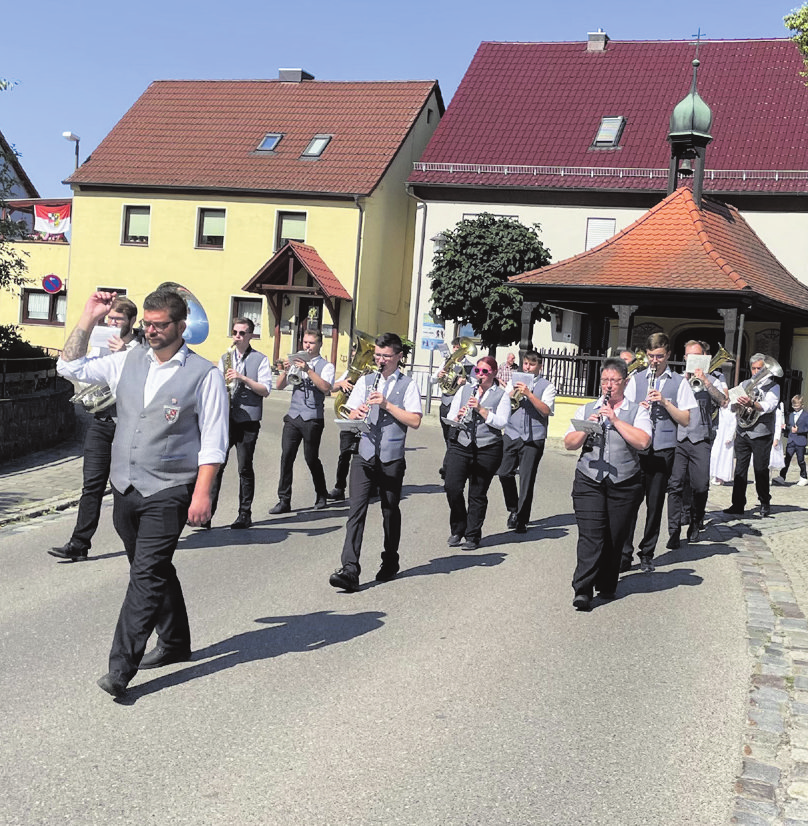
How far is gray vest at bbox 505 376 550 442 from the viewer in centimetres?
1257

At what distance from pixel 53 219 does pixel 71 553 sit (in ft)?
126

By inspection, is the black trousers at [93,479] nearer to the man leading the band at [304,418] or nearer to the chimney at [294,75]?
the man leading the band at [304,418]

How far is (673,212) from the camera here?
26875mm

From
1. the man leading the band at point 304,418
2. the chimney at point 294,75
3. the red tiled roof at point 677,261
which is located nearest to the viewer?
the man leading the band at point 304,418

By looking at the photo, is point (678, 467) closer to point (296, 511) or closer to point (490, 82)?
point (296, 511)

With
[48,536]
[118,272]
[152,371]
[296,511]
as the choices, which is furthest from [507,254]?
[152,371]

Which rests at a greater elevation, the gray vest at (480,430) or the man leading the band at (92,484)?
the gray vest at (480,430)

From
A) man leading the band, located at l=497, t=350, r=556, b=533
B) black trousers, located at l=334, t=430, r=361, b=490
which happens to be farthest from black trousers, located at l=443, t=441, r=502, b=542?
black trousers, located at l=334, t=430, r=361, b=490

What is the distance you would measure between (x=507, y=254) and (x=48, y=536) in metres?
24.9

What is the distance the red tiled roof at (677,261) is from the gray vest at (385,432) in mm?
16456

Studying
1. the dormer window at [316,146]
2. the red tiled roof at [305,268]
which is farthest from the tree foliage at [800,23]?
the dormer window at [316,146]

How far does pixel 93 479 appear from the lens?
9297 millimetres

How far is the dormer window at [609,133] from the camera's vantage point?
3781 cm

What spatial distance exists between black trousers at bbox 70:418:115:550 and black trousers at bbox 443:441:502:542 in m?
3.10
